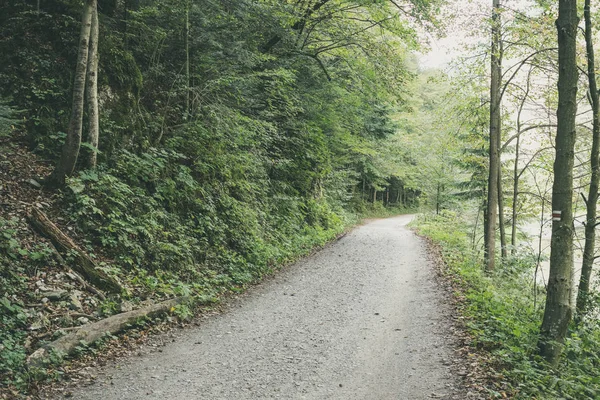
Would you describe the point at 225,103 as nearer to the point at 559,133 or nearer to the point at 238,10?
the point at 238,10

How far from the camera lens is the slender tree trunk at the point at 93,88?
292 inches

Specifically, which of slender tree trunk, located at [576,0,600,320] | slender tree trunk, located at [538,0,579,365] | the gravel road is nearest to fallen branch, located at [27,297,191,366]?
the gravel road

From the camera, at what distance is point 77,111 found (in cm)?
701

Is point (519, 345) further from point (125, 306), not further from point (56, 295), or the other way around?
point (56, 295)

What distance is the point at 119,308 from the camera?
19.7 ft

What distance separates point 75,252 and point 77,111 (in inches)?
101

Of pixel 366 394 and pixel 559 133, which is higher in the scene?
pixel 559 133

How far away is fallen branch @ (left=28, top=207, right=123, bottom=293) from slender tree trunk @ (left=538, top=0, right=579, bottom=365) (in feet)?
21.3

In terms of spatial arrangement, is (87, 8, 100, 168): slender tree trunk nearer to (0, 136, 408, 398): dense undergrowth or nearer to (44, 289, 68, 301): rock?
(0, 136, 408, 398): dense undergrowth

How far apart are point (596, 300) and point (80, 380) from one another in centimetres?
889

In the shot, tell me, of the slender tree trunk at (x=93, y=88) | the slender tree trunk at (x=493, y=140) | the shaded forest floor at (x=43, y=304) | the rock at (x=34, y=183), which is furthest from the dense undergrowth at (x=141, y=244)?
the slender tree trunk at (x=493, y=140)

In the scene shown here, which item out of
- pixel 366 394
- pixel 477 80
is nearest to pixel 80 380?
pixel 366 394

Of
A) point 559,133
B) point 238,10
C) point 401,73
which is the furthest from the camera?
point 401,73

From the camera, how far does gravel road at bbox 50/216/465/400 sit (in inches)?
181
